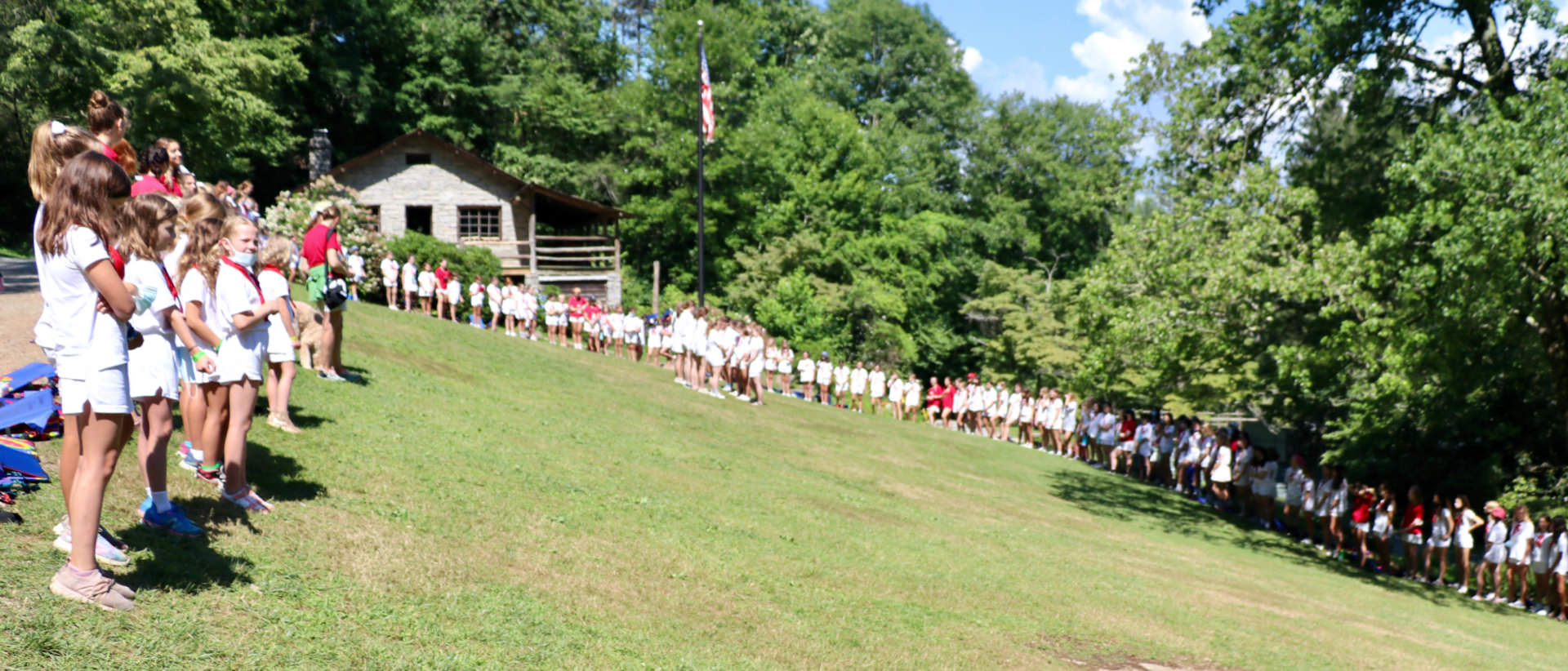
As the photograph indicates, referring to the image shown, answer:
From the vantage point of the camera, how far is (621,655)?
249 inches

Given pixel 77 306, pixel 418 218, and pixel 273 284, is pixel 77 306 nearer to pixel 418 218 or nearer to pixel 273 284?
pixel 273 284

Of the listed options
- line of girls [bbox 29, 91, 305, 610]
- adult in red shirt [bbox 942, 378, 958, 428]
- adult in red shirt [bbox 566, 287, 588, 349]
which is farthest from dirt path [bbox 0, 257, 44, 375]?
adult in red shirt [bbox 942, 378, 958, 428]

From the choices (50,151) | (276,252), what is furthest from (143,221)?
(276,252)

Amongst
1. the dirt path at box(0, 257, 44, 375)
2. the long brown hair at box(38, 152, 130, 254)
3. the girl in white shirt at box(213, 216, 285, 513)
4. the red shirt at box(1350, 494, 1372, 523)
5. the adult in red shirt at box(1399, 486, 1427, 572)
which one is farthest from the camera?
the red shirt at box(1350, 494, 1372, 523)

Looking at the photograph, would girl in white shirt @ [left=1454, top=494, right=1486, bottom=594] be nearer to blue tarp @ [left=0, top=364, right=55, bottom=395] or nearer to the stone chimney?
blue tarp @ [left=0, top=364, right=55, bottom=395]

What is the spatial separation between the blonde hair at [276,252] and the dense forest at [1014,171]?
45.4 feet

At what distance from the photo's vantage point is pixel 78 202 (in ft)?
15.4

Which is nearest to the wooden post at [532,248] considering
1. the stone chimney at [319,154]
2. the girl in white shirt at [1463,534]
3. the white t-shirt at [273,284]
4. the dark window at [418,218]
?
the dark window at [418,218]

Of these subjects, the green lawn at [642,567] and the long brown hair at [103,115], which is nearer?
the green lawn at [642,567]

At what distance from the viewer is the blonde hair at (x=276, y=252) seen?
8039 mm

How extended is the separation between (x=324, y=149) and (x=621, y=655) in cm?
3721

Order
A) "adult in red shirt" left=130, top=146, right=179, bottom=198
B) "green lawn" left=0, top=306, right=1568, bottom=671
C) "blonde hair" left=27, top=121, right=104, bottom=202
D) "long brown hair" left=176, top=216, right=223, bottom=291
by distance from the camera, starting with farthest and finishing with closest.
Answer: "adult in red shirt" left=130, top=146, right=179, bottom=198, "long brown hair" left=176, top=216, right=223, bottom=291, "green lawn" left=0, top=306, right=1568, bottom=671, "blonde hair" left=27, top=121, right=104, bottom=202

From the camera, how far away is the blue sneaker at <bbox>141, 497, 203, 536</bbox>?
623 cm

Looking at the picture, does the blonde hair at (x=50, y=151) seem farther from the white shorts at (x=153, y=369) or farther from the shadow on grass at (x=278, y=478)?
the shadow on grass at (x=278, y=478)
